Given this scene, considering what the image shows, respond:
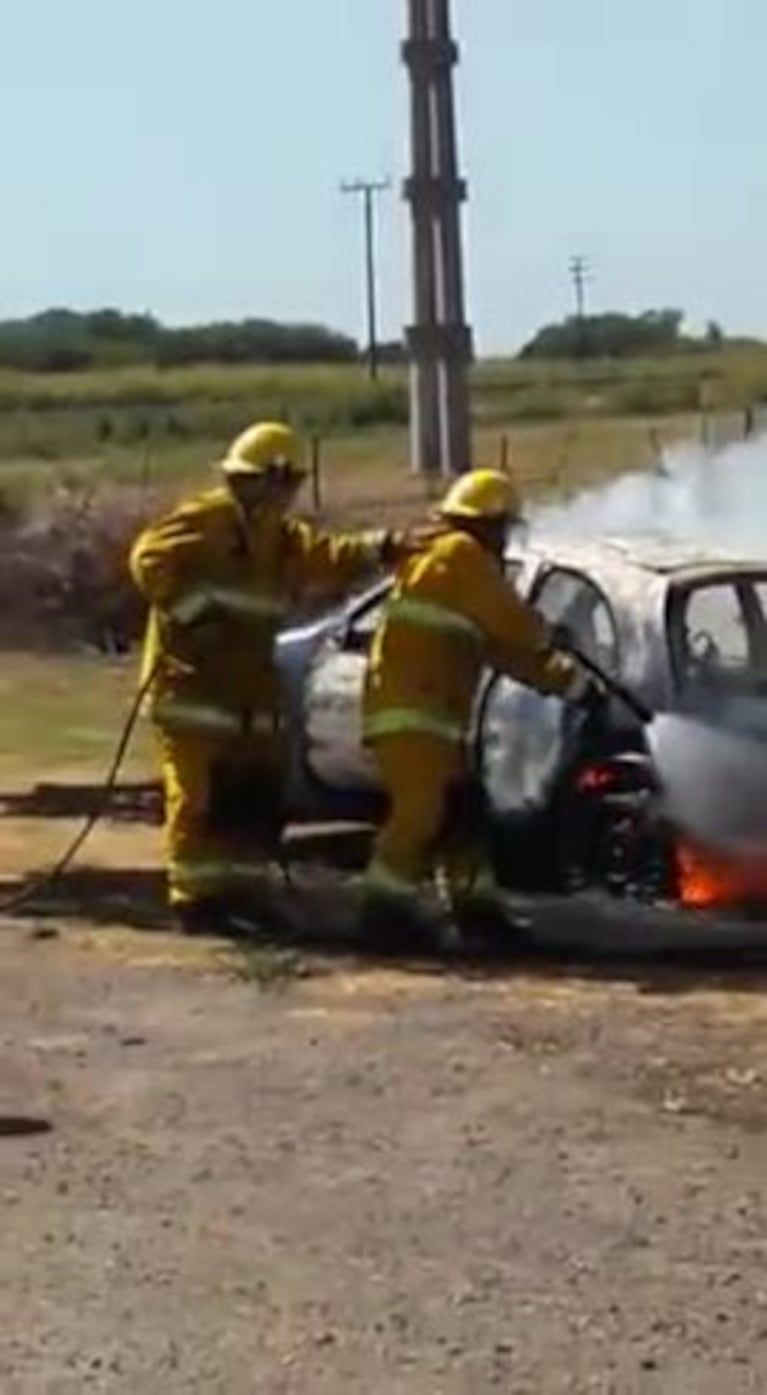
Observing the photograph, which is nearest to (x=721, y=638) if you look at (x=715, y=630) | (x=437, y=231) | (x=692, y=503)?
(x=715, y=630)

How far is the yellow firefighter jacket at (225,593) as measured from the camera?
13305 mm

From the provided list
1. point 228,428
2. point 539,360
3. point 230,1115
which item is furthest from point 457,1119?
point 539,360

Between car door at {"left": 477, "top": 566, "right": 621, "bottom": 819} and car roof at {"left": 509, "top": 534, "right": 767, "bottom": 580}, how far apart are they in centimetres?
20

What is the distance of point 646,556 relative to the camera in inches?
533

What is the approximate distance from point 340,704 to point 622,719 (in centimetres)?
210

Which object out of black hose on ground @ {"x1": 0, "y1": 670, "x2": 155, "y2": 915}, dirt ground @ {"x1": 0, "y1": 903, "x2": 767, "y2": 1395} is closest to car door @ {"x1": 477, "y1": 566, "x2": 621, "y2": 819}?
dirt ground @ {"x1": 0, "y1": 903, "x2": 767, "y2": 1395}

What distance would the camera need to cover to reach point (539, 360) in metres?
114

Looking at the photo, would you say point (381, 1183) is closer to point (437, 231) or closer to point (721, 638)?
point (721, 638)

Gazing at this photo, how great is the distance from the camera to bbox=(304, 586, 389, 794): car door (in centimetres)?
1466

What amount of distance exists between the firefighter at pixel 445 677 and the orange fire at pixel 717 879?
0.66 m

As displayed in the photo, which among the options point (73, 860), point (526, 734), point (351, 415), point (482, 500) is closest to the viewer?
point (482, 500)

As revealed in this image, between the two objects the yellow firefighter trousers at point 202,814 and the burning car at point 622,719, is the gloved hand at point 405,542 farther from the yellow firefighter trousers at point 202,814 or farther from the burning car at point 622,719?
the yellow firefighter trousers at point 202,814

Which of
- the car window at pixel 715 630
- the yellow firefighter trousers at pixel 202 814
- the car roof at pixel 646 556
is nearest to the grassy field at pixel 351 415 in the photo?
the car roof at pixel 646 556

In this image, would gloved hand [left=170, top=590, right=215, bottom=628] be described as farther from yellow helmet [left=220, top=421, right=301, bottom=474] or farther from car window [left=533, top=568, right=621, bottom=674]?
car window [left=533, top=568, right=621, bottom=674]
